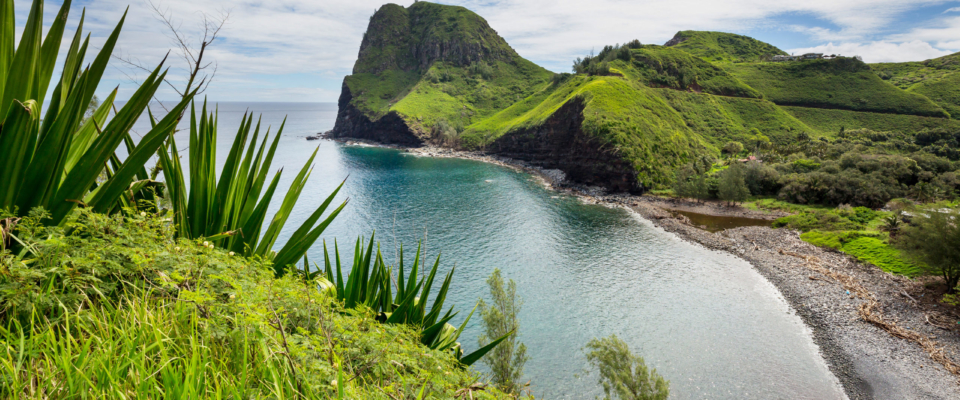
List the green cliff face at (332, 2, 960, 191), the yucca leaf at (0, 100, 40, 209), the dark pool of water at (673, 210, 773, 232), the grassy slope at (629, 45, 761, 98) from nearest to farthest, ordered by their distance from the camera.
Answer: the yucca leaf at (0, 100, 40, 209) < the dark pool of water at (673, 210, 773, 232) < the green cliff face at (332, 2, 960, 191) < the grassy slope at (629, 45, 761, 98)

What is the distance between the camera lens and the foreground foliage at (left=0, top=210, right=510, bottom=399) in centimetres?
172

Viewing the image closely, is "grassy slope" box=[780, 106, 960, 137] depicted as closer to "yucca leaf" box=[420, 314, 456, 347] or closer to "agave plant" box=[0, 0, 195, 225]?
"yucca leaf" box=[420, 314, 456, 347]

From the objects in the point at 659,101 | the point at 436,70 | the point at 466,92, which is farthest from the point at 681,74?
the point at 436,70

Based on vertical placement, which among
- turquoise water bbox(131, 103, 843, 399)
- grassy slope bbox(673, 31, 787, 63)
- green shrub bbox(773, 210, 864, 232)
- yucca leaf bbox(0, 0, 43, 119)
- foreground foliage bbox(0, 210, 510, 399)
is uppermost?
grassy slope bbox(673, 31, 787, 63)

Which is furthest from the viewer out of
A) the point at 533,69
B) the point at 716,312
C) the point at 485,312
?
the point at 533,69

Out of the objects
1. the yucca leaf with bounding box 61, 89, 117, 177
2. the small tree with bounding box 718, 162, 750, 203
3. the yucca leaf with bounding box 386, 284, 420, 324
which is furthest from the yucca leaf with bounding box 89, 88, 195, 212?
the small tree with bounding box 718, 162, 750, 203

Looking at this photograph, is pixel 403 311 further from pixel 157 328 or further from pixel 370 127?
pixel 370 127

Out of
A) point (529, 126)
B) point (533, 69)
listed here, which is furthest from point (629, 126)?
point (533, 69)

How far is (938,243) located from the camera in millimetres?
20734

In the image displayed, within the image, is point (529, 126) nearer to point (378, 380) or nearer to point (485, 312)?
point (485, 312)

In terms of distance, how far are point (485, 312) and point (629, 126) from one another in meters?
51.6

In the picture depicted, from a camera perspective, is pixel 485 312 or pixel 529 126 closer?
pixel 485 312

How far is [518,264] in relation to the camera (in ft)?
97.0

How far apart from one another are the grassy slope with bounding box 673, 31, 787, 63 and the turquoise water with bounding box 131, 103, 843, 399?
116m
